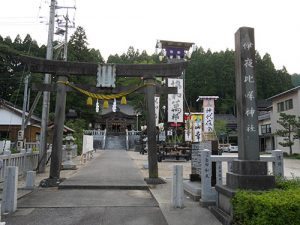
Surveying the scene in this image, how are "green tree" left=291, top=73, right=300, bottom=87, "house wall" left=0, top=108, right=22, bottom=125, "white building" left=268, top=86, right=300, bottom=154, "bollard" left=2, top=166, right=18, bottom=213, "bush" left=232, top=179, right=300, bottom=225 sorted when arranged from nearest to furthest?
1. "bush" left=232, top=179, right=300, bottom=225
2. "bollard" left=2, top=166, right=18, bottom=213
3. "house wall" left=0, top=108, right=22, bottom=125
4. "white building" left=268, top=86, right=300, bottom=154
5. "green tree" left=291, top=73, right=300, bottom=87

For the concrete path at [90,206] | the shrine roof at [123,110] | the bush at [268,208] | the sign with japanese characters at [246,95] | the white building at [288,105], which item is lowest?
the concrete path at [90,206]

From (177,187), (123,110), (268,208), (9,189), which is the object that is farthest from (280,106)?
(9,189)

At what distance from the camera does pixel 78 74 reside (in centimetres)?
1287

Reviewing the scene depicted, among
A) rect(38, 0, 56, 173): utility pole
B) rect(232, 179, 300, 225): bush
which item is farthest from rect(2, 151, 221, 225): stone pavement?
rect(38, 0, 56, 173): utility pole

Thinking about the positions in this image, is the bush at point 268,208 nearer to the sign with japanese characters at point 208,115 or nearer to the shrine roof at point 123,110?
the sign with japanese characters at point 208,115

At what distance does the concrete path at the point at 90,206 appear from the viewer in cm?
663

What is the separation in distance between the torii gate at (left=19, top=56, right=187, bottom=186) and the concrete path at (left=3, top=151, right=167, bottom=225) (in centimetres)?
108

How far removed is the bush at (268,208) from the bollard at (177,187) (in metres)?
→ 2.19

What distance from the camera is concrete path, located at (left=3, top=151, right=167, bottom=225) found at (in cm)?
663

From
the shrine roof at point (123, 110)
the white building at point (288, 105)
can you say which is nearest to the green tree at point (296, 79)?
the shrine roof at point (123, 110)

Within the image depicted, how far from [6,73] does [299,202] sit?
5538 centimetres

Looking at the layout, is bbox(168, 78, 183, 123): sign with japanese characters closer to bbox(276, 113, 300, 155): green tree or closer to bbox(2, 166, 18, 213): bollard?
bbox(2, 166, 18, 213): bollard

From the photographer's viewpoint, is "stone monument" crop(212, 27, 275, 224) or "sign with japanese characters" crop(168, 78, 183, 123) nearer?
"stone monument" crop(212, 27, 275, 224)

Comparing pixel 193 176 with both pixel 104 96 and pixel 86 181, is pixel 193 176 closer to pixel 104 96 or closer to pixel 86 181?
pixel 86 181
